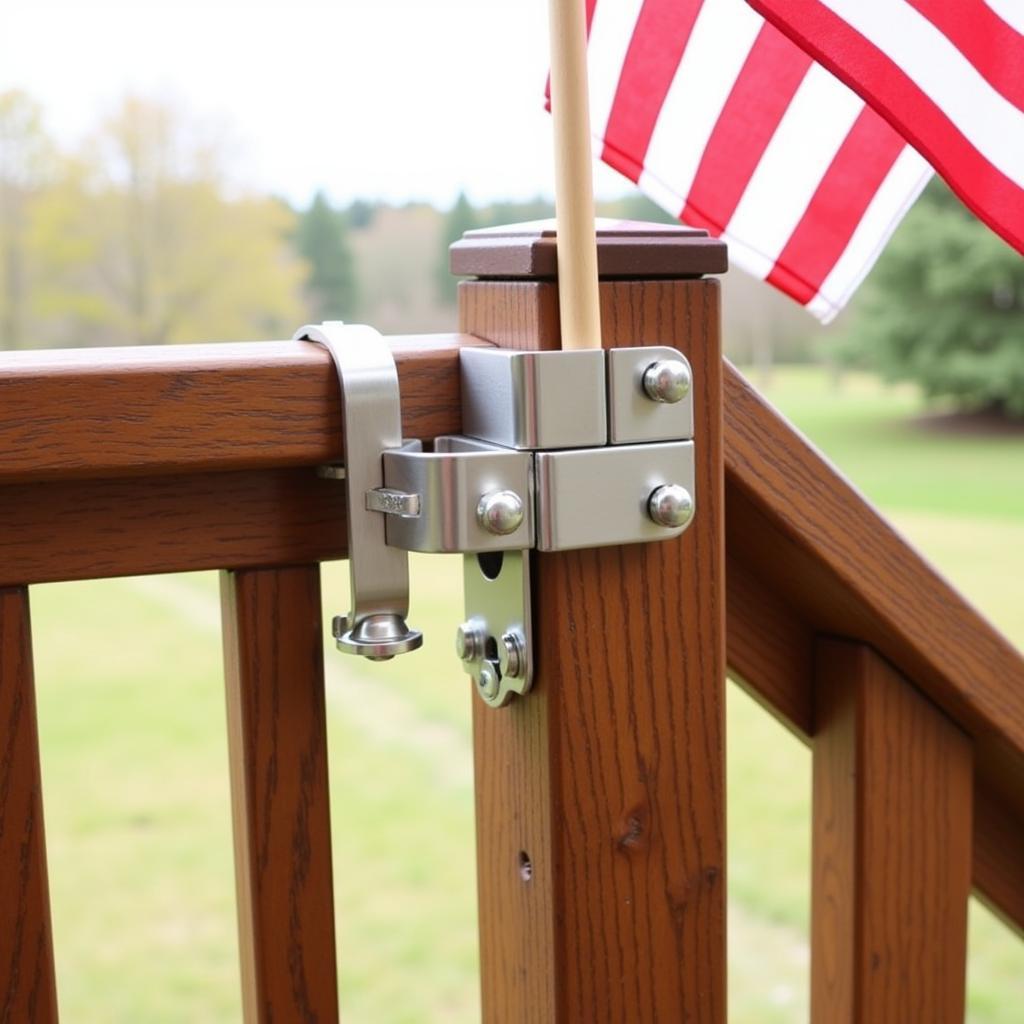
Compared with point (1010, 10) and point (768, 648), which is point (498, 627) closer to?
point (768, 648)

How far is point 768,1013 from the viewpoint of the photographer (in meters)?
4.44

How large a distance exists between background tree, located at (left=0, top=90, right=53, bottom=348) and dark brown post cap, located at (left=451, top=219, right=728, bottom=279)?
2178cm

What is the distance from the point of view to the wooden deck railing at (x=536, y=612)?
569 millimetres

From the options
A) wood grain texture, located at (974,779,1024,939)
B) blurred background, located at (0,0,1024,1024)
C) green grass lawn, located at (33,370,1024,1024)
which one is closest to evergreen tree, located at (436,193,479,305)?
blurred background, located at (0,0,1024,1024)

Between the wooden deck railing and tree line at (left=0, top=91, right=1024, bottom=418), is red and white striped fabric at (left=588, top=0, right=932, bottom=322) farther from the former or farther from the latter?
tree line at (left=0, top=91, right=1024, bottom=418)

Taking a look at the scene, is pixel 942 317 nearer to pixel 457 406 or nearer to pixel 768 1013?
pixel 768 1013

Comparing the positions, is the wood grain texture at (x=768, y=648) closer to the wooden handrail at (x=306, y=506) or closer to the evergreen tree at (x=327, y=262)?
A: the wooden handrail at (x=306, y=506)

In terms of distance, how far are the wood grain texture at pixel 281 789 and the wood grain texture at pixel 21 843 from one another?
91 millimetres

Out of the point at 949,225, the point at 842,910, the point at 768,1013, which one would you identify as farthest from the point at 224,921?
the point at 949,225

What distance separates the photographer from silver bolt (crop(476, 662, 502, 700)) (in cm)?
65

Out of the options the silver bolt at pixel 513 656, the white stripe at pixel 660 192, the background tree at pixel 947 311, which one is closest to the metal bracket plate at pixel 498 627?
the silver bolt at pixel 513 656

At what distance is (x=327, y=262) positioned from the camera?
79.7 ft

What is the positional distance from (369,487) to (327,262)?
79.9ft

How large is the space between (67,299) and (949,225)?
13484mm
